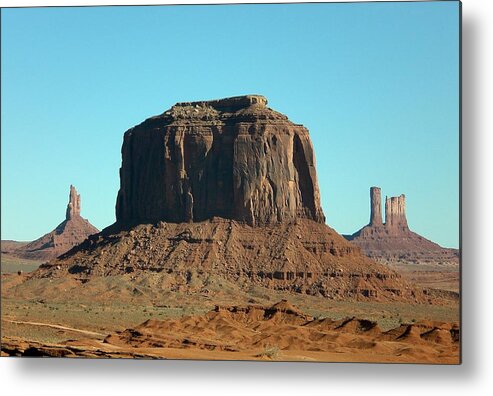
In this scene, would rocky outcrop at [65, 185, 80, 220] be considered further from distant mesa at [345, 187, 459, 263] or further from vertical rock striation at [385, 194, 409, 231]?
distant mesa at [345, 187, 459, 263]

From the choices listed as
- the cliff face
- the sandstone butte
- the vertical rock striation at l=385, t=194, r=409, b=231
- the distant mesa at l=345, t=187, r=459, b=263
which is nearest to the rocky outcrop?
the vertical rock striation at l=385, t=194, r=409, b=231

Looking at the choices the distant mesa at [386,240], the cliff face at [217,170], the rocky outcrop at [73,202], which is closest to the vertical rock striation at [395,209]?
the distant mesa at [386,240]

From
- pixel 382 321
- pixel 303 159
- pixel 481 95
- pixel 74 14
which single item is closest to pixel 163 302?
pixel 382 321

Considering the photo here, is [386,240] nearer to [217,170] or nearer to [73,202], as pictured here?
[217,170]

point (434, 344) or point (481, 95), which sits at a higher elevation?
point (481, 95)

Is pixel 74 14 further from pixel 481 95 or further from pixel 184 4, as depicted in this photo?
pixel 481 95

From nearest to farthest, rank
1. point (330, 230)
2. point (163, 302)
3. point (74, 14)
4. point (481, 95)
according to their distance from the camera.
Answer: point (481, 95) → point (74, 14) → point (163, 302) → point (330, 230)

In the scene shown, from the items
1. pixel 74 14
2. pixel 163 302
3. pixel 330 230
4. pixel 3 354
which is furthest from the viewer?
pixel 330 230
